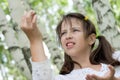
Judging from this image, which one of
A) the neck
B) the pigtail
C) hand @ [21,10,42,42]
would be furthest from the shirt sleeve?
the pigtail

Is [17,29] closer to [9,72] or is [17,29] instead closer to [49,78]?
[49,78]

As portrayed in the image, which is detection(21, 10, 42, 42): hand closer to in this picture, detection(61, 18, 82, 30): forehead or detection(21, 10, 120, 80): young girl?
detection(21, 10, 120, 80): young girl

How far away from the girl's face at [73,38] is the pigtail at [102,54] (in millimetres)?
102

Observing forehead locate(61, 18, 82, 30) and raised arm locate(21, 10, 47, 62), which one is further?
forehead locate(61, 18, 82, 30)

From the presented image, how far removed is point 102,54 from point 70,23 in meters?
0.38

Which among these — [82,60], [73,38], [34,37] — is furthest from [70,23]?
[34,37]

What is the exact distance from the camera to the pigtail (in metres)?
2.78

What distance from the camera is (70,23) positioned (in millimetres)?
2736

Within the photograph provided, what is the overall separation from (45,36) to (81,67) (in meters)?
1.29

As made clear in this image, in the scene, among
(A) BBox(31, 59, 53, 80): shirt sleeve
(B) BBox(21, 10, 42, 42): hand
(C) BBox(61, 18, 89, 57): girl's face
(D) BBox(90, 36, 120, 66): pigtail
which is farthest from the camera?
(D) BBox(90, 36, 120, 66): pigtail

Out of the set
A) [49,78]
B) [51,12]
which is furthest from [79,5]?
[51,12]

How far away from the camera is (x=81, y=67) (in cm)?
271

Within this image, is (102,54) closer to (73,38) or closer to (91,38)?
(91,38)

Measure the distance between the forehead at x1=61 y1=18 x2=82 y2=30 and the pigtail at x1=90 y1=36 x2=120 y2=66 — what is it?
0.84 ft
